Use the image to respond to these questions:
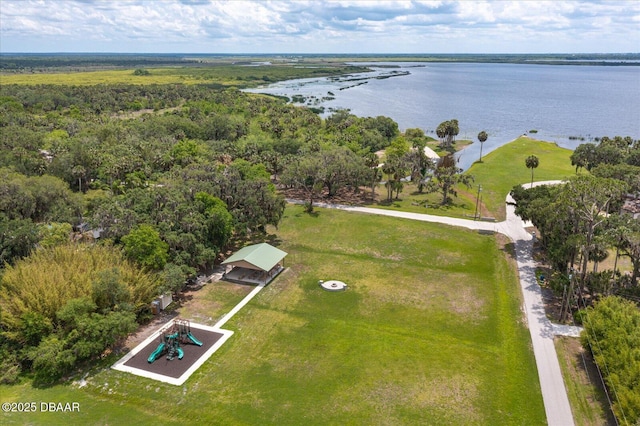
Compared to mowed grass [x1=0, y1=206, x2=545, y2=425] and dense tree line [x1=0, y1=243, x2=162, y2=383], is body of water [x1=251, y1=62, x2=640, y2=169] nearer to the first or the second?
mowed grass [x1=0, y1=206, x2=545, y2=425]

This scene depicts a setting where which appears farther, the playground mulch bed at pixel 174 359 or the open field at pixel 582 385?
the playground mulch bed at pixel 174 359

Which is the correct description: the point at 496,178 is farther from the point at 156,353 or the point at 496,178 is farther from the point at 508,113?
the point at 508,113

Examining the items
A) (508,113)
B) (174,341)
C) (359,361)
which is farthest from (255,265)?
(508,113)

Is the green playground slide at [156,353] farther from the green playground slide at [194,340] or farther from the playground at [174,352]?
the green playground slide at [194,340]

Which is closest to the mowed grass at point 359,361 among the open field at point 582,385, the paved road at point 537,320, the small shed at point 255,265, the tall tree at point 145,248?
the paved road at point 537,320

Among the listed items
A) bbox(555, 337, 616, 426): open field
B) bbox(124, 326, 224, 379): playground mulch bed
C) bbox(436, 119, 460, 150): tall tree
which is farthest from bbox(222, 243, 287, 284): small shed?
bbox(436, 119, 460, 150): tall tree

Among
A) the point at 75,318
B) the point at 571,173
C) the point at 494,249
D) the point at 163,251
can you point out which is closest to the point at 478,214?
the point at 494,249

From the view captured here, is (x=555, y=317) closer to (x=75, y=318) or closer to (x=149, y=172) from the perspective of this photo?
(x=75, y=318)
